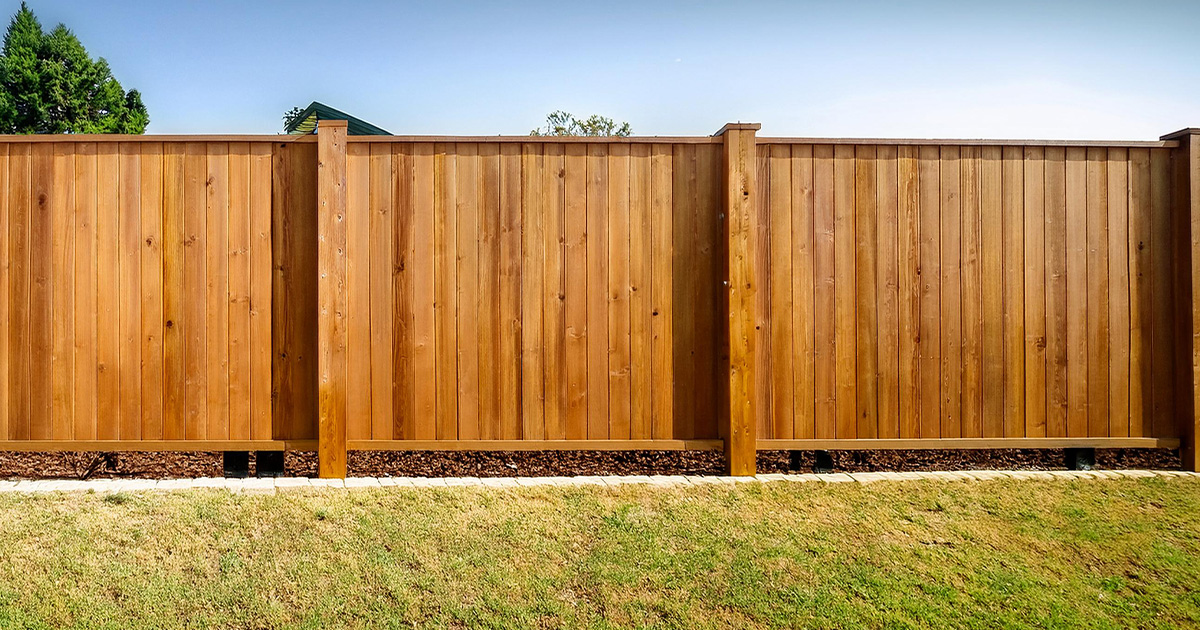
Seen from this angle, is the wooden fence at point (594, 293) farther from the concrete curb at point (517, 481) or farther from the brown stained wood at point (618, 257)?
the concrete curb at point (517, 481)

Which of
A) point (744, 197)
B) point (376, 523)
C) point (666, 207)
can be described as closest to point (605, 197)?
point (666, 207)

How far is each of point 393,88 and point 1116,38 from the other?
6920mm

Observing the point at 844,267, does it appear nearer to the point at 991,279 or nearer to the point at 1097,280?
the point at 991,279

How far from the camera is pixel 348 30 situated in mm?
6773

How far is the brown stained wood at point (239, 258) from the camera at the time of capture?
10.9 feet

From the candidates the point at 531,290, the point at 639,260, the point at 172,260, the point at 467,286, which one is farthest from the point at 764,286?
the point at 172,260

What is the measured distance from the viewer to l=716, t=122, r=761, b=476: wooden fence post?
10.9 feet

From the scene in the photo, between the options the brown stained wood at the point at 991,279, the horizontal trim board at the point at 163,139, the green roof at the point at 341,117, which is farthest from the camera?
the green roof at the point at 341,117

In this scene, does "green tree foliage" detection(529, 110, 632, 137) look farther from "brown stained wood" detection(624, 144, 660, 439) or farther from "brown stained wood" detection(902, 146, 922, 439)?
"brown stained wood" detection(902, 146, 922, 439)

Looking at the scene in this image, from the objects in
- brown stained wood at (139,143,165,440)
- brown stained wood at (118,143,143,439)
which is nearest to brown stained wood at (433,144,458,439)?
brown stained wood at (139,143,165,440)

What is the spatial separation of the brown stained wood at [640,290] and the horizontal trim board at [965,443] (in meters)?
0.68

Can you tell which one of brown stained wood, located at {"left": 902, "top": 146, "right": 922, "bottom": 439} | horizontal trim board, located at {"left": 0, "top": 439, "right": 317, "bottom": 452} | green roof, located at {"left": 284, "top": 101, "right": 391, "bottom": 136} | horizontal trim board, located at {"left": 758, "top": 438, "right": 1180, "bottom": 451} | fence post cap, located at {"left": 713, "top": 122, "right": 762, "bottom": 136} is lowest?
horizontal trim board, located at {"left": 758, "top": 438, "right": 1180, "bottom": 451}

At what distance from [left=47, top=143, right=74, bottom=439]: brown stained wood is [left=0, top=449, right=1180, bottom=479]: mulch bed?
17.9 inches

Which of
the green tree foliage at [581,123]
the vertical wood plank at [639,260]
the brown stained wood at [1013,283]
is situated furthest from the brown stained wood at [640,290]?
the green tree foliage at [581,123]
